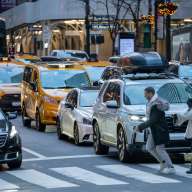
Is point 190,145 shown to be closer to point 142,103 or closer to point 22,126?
point 142,103

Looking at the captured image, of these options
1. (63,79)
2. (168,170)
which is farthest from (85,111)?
(168,170)

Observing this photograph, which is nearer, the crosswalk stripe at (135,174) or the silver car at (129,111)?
the crosswalk stripe at (135,174)

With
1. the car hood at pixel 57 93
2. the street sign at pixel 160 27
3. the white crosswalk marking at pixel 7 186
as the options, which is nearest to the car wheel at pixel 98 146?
the white crosswalk marking at pixel 7 186

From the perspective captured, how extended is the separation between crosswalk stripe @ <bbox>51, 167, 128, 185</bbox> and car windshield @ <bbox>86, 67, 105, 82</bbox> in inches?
620

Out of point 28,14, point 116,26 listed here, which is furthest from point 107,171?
point 28,14

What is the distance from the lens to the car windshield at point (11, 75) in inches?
1388

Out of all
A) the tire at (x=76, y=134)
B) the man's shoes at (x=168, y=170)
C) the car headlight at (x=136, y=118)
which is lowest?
the tire at (x=76, y=134)

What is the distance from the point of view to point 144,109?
1808 cm

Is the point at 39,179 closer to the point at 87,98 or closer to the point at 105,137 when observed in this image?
the point at 105,137

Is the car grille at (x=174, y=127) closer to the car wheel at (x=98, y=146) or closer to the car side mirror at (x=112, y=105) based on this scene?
the car side mirror at (x=112, y=105)

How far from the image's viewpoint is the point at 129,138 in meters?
17.9

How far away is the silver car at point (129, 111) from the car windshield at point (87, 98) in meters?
2.90

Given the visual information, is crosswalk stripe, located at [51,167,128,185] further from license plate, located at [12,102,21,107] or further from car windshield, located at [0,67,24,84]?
car windshield, located at [0,67,24,84]

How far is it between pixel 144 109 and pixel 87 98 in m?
6.08
